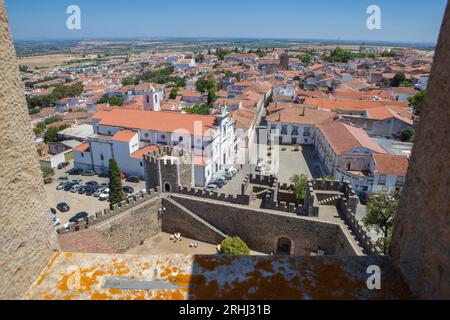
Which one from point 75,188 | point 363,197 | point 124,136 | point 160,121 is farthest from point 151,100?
point 363,197

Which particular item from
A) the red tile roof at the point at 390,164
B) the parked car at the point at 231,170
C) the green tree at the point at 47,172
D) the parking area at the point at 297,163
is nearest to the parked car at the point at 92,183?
the green tree at the point at 47,172

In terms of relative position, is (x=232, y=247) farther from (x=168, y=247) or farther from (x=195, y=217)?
(x=168, y=247)

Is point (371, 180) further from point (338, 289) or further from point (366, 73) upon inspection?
point (366, 73)

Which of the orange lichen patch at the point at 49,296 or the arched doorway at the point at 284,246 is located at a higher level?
the orange lichen patch at the point at 49,296

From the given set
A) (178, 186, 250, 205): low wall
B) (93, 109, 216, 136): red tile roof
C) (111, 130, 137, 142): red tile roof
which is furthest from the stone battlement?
(111, 130, 137, 142): red tile roof

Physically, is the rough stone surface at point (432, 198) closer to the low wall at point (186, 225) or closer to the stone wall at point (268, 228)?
the stone wall at point (268, 228)

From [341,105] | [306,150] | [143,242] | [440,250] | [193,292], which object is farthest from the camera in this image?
[341,105]

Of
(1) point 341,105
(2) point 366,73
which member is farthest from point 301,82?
(1) point 341,105
